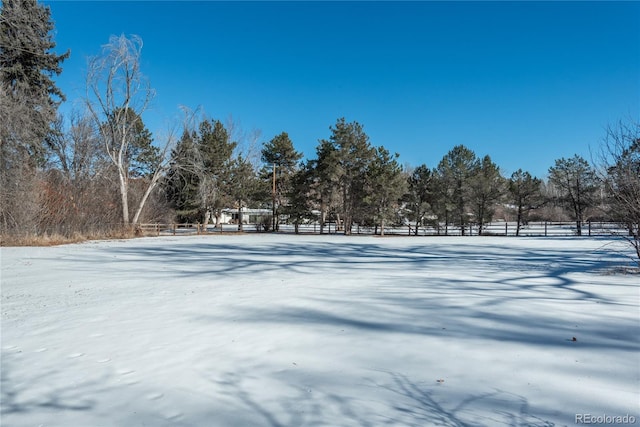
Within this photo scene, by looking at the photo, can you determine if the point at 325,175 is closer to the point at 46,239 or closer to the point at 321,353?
the point at 46,239

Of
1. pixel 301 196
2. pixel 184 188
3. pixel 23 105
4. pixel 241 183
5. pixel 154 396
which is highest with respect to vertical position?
pixel 23 105

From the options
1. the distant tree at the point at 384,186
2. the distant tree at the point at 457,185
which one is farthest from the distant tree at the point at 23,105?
the distant tree at the point at 457,185

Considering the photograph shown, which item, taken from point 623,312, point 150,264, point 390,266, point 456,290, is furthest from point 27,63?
point 623,312

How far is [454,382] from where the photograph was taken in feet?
9.21

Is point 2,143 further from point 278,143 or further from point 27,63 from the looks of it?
point 278,143

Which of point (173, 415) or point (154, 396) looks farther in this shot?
point (154, 396)

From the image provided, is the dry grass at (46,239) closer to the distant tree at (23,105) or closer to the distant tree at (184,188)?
the distant tree at (23,105)

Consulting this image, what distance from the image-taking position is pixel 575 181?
107 ft

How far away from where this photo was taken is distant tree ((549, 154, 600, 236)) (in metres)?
31.5

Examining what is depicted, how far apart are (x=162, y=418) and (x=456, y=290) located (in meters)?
5.11

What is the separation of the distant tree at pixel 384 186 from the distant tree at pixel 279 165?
938cm

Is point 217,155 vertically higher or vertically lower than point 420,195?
higher

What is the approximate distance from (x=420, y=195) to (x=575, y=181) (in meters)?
14.2


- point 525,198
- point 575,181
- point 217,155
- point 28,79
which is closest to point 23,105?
point 28,79
